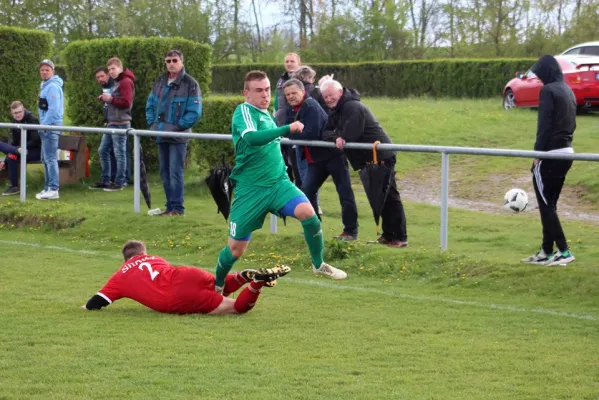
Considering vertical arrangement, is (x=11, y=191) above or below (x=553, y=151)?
below

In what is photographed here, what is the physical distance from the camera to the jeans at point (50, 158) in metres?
15.7

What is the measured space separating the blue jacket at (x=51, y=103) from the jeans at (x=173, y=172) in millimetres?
3108

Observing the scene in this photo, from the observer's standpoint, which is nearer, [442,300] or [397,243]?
[442,300]

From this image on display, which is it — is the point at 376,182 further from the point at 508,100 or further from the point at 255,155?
the point at 508,100

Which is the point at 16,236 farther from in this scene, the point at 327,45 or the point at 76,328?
the point at 327,45

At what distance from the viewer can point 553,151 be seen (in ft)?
33.7

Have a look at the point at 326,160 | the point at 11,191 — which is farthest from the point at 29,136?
the point at 326,160

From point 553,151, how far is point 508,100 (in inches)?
712

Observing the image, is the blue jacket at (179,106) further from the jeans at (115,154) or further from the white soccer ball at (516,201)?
the white soccer ball at (516,201)

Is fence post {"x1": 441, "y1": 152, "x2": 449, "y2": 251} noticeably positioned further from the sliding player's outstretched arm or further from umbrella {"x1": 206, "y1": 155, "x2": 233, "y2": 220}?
the sliding player's outstretched arm

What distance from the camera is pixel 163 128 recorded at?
14.1 metres

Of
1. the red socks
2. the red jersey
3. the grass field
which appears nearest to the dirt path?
the grass field

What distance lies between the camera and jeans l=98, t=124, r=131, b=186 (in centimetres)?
1616

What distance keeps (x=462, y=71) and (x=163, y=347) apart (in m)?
28.7
